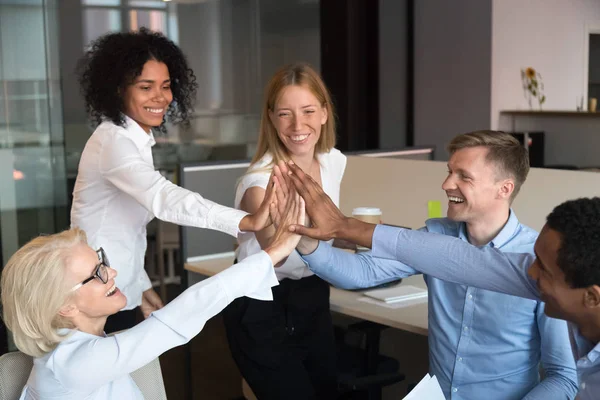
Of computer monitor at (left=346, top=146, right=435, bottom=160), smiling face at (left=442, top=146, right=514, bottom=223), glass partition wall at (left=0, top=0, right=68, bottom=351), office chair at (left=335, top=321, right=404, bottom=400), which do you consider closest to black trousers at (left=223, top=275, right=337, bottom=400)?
office chair at (left=335, top=321, right=404, bottom=400)

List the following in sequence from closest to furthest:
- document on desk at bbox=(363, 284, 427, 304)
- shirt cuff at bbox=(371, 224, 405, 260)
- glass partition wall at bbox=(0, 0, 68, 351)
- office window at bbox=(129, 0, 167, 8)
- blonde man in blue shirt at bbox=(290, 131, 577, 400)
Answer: shirt cuff at bbox=(371, 224, 405, 260) < blonde man in blue shirt at bbox=(290, 131, 577, 400) < document on desk at bbox=(363, 284, 427, 304) < glass partition wall at bbox=(0, 0, 68, 351) < office window at bbox=(129, 0, 167, 8)

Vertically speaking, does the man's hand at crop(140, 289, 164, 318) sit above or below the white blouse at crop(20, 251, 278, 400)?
below

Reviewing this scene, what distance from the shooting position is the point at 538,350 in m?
2.09

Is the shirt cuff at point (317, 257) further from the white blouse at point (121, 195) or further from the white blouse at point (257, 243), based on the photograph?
the white blouse at point (121, 195)

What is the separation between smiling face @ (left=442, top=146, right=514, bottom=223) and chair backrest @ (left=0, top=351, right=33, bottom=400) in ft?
3.60

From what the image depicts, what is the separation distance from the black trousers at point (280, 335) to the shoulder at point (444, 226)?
390mm

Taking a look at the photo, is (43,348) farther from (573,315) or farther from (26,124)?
(26,124)

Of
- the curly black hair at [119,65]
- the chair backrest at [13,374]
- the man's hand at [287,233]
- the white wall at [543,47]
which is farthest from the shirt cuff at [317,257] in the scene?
the white wall at [543,47]

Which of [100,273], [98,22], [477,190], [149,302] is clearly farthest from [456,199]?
[98,22]

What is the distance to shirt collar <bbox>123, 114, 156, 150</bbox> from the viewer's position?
240 cm

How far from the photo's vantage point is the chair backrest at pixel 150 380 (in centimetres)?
183

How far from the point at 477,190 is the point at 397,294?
792 mm

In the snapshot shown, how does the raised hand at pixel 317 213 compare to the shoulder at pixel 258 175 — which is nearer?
the raised hand at pixel 317 213

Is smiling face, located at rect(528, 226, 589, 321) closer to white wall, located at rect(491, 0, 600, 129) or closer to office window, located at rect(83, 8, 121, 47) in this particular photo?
office window, located at rect(83, 8, 121, 47)
